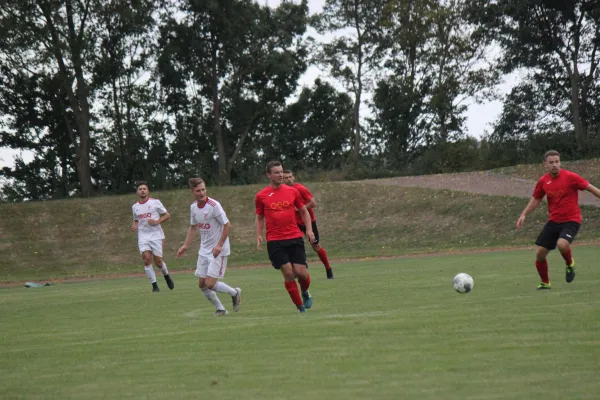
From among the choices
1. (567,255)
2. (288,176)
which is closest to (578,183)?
(567,255)

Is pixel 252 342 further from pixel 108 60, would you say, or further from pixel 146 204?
pixel 108 60

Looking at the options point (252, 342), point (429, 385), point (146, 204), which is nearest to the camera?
point (429, 385)

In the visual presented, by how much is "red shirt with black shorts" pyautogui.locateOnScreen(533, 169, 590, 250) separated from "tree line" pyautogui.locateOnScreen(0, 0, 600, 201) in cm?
3292

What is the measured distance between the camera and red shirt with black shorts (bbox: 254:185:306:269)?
40.0 ft

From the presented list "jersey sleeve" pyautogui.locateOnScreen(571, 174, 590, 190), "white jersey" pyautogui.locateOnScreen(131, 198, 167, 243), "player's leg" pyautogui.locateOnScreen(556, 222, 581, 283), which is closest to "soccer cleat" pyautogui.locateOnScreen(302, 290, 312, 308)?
"player's leg" pyautogui.locateOnScreen(556, 222, 581, 283)

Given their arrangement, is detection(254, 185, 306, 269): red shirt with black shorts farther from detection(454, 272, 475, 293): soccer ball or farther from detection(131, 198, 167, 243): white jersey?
detection(131, 198, 167, 243): white jersey

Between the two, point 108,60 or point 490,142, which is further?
point 108,60

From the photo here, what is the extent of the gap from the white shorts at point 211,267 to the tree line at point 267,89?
3522 cm

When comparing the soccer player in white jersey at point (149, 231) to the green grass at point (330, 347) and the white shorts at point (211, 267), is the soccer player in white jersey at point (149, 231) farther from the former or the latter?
the white shorts at point (211, 267)

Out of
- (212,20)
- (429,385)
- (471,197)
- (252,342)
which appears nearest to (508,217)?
(471,197)

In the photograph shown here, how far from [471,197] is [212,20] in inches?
825

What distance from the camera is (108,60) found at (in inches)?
2052

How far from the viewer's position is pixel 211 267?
1289cm

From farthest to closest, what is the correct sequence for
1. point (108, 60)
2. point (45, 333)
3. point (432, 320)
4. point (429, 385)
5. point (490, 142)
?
point (108, 60)
point (490, 142)
point (45, 333)
point (432, 320)
point (429, 385)
